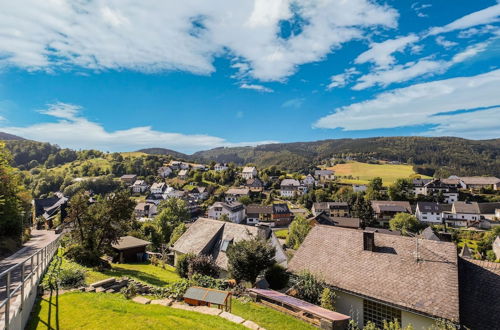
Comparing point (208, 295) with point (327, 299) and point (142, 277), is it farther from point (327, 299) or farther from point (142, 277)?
point (142, 277)

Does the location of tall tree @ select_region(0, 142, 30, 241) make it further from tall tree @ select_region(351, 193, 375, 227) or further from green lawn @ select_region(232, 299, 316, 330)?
tall tree @ select_region(351, 193, 375, 227)

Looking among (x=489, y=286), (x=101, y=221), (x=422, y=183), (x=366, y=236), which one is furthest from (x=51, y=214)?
(x=422, y=183)

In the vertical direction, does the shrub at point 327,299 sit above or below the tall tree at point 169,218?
above

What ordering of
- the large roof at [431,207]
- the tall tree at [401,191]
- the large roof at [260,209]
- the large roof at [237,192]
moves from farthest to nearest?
1. the large roof at [237,192]
2. the tall tree at [401,191]
3. the large roof at [260,209]
4. the large roof at [431,207]

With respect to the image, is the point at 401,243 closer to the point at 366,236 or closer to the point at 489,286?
the point at 366,236

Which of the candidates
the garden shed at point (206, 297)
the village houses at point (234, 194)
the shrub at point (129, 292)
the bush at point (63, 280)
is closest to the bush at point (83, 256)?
the bush at point (63, 280)

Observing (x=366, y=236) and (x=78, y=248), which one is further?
(x=78, y=248)

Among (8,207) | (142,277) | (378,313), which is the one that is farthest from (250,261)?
(8,207)

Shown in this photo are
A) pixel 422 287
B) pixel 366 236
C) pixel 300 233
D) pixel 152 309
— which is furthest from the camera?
pixel 300 233

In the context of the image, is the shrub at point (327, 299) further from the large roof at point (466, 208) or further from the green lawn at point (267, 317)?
the large roof at point (466, 208)
